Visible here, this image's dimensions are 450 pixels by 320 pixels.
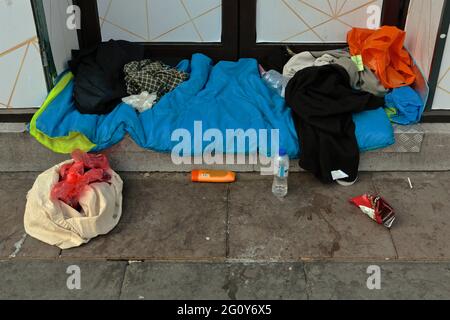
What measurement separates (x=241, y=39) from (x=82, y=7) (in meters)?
1.27

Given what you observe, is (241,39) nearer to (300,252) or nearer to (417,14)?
(417,14)

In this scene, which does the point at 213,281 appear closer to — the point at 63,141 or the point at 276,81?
the point at 63,141

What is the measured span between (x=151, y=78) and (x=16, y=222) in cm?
136

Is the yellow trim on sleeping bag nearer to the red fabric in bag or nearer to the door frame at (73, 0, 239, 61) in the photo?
the red fabric in bag

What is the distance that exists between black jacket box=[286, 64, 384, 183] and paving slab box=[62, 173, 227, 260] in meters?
0.65

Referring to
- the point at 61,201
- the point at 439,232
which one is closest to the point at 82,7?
the point at 61,201

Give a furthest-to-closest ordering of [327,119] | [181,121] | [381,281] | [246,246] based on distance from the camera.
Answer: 1. [181,121]
2. [327,119]
3. [246,246]
4. [381,281]

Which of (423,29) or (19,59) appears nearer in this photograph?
(19,59)

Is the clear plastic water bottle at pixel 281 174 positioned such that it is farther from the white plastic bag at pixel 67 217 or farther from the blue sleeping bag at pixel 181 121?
the white plastic bag at pixel 67 217

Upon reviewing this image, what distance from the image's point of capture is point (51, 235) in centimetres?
320

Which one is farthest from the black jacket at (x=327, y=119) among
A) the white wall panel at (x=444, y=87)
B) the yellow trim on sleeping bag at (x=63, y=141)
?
the yellow trim on sleeping bag at (x=63, y=141)

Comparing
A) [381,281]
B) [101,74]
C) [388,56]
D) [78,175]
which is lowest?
[381,281]

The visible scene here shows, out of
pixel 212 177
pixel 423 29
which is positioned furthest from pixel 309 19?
pixel 212 177

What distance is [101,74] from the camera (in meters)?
3.91
